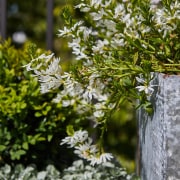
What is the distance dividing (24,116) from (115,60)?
529 mm

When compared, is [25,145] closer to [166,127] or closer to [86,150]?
[86,150]

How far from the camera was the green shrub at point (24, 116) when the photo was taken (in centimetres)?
190

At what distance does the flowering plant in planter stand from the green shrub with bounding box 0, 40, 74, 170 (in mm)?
126

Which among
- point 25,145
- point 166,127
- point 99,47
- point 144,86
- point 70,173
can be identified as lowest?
point 70,173

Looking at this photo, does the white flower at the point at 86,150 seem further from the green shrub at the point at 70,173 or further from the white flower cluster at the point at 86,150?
the green shrub at the point at 70,173

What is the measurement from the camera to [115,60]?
156 cm

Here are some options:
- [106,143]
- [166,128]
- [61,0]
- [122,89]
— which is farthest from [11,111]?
→ [61,0]

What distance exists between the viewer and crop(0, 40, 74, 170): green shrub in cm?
190

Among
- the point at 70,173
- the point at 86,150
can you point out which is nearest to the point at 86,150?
the point at 86,150

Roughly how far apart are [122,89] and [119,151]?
191 centimetres

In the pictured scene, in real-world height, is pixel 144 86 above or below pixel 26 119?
above

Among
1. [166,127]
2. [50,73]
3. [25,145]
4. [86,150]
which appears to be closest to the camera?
[166,127]

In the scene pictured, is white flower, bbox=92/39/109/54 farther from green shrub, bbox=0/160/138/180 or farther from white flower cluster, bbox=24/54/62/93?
green shrub, bbox=0/160/138/180

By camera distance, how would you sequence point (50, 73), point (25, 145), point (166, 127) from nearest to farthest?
point (166, 127) < point (50, 73) < point (25, 145)
